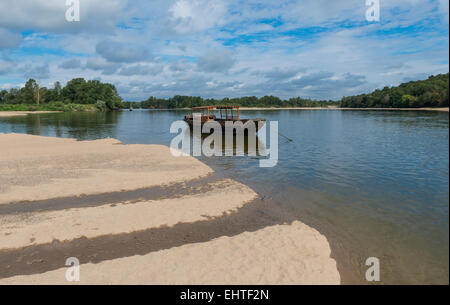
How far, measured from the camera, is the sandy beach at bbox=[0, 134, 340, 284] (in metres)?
6.83

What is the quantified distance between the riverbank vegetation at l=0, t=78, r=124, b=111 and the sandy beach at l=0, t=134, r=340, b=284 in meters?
128

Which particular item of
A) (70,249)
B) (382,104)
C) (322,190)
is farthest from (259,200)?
(382,104)

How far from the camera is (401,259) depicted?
763 cm

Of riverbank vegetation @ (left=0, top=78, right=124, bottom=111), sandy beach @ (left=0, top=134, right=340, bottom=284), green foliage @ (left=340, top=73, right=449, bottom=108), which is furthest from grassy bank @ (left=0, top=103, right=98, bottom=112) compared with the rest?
green foliage @ (left=340, top=73, right=449, bottom=108)

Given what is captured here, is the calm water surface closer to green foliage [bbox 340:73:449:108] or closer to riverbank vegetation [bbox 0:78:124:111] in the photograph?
green foliage [bbox 340:73:449:108]

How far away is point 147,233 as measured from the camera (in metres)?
9.32

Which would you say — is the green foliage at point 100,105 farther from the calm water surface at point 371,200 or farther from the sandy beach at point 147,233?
the calm water surface at point 371,200

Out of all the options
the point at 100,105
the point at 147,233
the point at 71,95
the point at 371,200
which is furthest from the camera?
the point at 71,95

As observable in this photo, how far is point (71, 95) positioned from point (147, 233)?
16324 centimetres

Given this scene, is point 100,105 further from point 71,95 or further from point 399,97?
point 399,97

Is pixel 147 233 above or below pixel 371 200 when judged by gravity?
below

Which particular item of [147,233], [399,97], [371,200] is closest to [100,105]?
[399,97]

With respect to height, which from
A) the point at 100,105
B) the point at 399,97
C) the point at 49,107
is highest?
the point at 100,105

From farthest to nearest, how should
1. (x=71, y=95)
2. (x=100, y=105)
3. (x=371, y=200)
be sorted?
(x=71, y=95) → (x=100, y=105) → (x=371, y=200)
